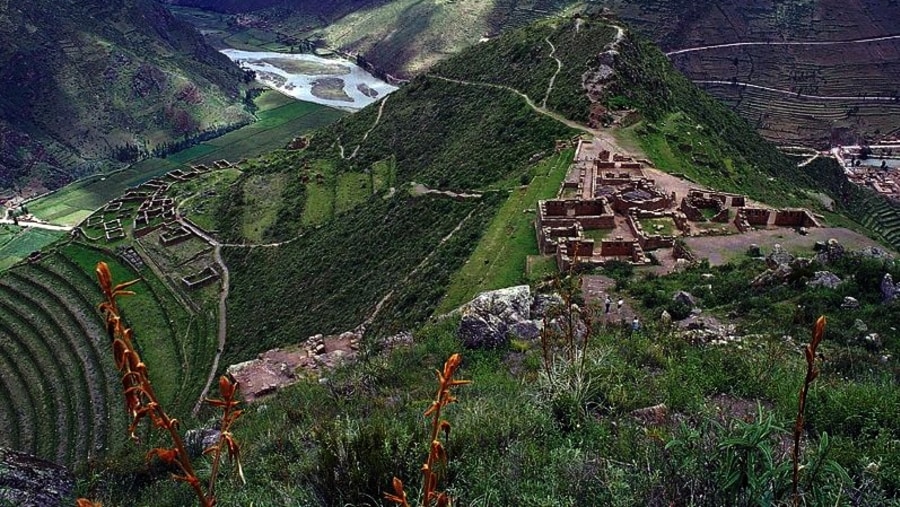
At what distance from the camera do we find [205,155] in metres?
119

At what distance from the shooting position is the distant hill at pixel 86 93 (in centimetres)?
11456

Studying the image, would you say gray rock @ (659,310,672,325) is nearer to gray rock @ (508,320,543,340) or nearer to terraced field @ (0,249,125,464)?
gray rock @ (508,320,543,340)

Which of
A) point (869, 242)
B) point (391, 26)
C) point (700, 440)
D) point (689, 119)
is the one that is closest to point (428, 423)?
point (700, 440)

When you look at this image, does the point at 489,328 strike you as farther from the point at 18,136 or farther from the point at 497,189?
the point at 18,136

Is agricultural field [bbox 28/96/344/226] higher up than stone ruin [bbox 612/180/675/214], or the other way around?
stone ruin [bbox 612/180/675/214]

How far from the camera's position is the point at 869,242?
33.1 metres

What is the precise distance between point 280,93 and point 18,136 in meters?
53.6

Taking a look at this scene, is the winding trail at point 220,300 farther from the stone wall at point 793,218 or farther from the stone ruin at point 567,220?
the stone wall at point 793,218

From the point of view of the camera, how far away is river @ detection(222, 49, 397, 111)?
14362 centimetres

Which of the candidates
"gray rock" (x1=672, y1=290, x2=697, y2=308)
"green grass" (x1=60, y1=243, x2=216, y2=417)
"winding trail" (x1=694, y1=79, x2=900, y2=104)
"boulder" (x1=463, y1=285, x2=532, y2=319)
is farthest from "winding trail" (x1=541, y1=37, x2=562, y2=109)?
"winding trail" (x1=694, y1=79, x2=900, y2=104)

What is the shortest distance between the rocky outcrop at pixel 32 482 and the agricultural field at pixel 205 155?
9737cm

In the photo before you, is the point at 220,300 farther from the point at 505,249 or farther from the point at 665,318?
the point at 665,318

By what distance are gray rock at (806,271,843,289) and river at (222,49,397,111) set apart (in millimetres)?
121777

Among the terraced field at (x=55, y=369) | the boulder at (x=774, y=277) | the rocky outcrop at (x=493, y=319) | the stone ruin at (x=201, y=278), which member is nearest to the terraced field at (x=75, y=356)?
the terraced field at (x=55, y=369)
